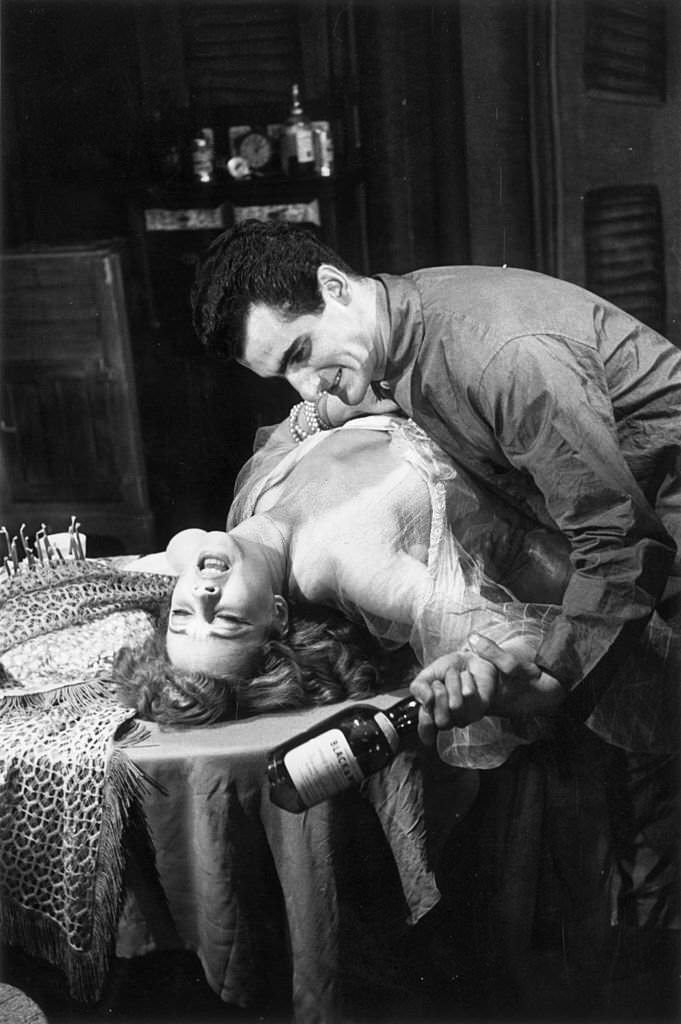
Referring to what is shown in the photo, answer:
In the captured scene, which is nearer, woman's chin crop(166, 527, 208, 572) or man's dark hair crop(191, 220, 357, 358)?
man's dark hair crop(191, 220, 357, 358)

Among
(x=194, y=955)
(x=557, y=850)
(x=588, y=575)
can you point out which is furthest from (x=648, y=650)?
(x=194, y=955)

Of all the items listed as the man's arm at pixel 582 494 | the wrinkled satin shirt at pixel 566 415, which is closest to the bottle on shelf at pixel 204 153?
the wrinkled satin shirt at pixel 566 415

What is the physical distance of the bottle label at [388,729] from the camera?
1956 millimetres

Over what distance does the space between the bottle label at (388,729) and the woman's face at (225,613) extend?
21cm

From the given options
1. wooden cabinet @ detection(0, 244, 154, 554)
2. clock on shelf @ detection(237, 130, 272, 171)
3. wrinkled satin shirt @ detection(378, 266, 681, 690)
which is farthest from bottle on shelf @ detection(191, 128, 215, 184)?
wrinkled satin shirt @ detection(378, 266, 681, 690)

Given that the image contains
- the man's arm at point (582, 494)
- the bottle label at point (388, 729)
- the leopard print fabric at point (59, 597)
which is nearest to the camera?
the man's arm at point (582, 494)

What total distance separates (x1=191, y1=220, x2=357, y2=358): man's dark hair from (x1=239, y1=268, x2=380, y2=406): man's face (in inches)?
0.6

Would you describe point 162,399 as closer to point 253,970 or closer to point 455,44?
point 455,44

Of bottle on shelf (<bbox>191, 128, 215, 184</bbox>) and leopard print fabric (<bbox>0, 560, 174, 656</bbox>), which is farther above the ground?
bottle on shelf (<bbox>191, 128, 215, 184</bbox>)

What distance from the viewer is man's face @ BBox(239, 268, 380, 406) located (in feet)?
6.31

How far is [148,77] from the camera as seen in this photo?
192 cm

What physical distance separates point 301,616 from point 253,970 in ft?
1.95

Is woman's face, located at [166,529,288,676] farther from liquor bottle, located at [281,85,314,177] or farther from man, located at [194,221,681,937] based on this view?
liquor bottle, located at [281,85,314,177]

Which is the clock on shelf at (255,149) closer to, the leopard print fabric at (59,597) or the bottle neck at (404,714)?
the leopard print fabric at (59,597)
